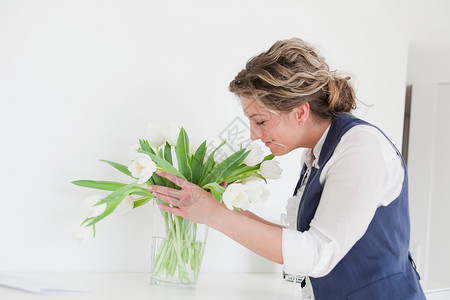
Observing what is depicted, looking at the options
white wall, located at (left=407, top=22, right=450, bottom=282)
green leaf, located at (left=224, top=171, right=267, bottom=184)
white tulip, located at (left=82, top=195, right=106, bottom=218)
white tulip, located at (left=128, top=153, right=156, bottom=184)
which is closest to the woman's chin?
green leaf, located at (left=224, top=171, right=267, bottom=184)

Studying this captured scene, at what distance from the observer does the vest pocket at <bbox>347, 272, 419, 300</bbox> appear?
127 cm

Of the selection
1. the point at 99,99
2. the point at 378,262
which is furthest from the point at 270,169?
the point at 99,99

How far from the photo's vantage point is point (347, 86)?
4.82 ft

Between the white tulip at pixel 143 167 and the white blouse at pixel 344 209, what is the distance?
0.36m

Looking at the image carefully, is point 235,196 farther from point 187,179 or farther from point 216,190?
point 187,179

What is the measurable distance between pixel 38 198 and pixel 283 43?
0.78 meters

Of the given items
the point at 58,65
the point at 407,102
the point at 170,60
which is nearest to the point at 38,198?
the point at 58,65

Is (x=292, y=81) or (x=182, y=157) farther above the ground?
(x=292, y=81)

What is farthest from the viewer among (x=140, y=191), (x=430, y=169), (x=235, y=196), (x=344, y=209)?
(x=430, y=169)

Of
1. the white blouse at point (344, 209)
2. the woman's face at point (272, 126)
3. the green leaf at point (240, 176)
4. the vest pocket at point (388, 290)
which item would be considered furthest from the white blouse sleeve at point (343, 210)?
the green leaf at point (240, 176)

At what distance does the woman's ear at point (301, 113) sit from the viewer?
4.56 ft

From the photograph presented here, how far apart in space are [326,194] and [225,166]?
13.3 inches

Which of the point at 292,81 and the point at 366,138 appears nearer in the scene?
the point at 366,138

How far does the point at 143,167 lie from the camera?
4.40 ft
